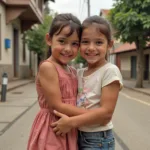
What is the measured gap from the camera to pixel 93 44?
1908 millimetres

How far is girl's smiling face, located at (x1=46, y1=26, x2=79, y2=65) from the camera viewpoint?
187cm

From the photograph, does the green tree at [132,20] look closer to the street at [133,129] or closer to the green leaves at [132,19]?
the green leaves at [132,19]

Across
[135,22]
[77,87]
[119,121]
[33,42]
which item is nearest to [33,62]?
[33,42]

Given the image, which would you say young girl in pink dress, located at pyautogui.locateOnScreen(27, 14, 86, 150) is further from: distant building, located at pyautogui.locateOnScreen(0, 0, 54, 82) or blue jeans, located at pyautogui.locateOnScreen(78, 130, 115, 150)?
distant building, located at pyautogui.locateOnScreen(0, 0, 54, 82)

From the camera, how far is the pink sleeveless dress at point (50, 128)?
6.04ft

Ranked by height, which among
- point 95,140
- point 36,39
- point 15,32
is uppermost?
point 15,32

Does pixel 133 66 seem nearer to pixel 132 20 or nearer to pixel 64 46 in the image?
pixel 132 20

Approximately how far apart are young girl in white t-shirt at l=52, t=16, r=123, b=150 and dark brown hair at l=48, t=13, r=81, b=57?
0.05 m

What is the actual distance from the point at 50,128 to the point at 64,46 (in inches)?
20.6

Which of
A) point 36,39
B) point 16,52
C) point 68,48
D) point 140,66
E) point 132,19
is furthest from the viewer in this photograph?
point 36,39

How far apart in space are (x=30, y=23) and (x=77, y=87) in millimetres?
25175

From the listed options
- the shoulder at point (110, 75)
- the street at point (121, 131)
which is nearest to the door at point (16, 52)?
the street at point (121, 131)

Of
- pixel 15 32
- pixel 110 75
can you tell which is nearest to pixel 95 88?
pixel 110 75

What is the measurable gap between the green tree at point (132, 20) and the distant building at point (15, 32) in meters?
5.99
